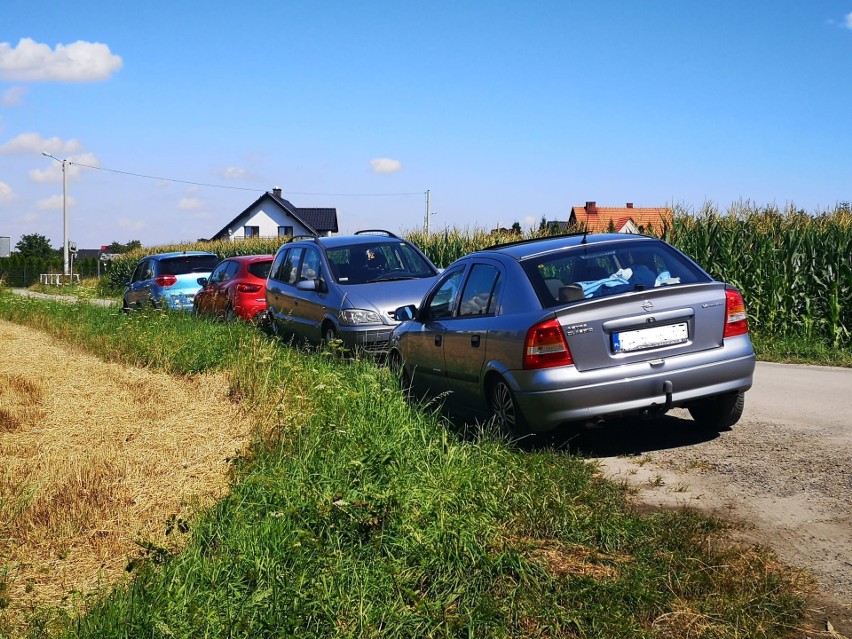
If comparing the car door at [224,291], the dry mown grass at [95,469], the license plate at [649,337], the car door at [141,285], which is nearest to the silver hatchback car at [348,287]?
the car door at [224,291]

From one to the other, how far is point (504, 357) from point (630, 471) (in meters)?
1.34

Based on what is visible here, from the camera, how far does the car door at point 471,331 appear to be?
8250mm

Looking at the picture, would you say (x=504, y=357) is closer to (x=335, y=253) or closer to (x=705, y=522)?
(x=705, y=522)

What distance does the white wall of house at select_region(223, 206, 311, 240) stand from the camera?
83.0m

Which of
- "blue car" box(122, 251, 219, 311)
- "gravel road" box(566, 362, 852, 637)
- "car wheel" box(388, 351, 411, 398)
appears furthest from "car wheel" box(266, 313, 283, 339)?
"gravel road" box(566, 362, 852, 637)

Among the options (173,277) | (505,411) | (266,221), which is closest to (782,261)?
(505,411)

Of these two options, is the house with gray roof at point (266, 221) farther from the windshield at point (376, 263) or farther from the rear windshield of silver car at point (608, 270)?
the rear windshield of silver car at point (608, 270)

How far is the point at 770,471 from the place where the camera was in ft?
22.9

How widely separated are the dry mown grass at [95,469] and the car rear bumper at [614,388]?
88.8 inches

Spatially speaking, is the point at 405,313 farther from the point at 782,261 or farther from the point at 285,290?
the point at 782,261

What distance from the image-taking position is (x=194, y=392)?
31.7ft

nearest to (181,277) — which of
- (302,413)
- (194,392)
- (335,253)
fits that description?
(335,253)

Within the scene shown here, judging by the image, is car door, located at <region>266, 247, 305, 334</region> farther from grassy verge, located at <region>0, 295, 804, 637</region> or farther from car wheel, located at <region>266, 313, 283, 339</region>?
grassy verge, located at <region>0, 295, 804, 637</region>

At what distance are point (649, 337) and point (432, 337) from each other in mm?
2477
